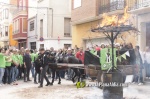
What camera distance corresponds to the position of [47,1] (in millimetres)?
30984

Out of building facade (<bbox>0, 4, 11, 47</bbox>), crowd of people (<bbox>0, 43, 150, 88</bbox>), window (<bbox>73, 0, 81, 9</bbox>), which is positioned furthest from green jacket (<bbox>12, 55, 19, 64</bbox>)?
building facade (<bbox>0, 4, 11, 47</bbox>)

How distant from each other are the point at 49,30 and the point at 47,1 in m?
3.03

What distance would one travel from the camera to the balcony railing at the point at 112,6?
18.6 m

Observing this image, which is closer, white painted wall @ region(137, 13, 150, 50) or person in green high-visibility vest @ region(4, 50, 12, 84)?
person in green high-visibility vest @ region(4, 50, 12, 84)

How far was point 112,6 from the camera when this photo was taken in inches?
765

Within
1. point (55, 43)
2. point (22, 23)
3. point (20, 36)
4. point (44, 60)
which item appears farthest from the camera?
point (20, 36)

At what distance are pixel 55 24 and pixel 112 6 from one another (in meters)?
12.6

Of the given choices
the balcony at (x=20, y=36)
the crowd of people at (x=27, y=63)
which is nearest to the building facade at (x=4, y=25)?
the balcony at (x=20, y=36)

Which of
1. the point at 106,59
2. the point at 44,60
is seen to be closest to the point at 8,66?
the point at 44,60

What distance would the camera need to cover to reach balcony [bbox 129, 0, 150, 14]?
1605 centimetres

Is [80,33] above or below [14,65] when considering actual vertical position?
above

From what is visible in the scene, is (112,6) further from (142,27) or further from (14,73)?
(14,73)

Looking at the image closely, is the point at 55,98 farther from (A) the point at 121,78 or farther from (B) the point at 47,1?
(B) the point at 47,1

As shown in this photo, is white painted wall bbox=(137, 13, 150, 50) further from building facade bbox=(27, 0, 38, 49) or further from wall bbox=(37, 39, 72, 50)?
building facade bbox=(27, 0, 38, 49)
